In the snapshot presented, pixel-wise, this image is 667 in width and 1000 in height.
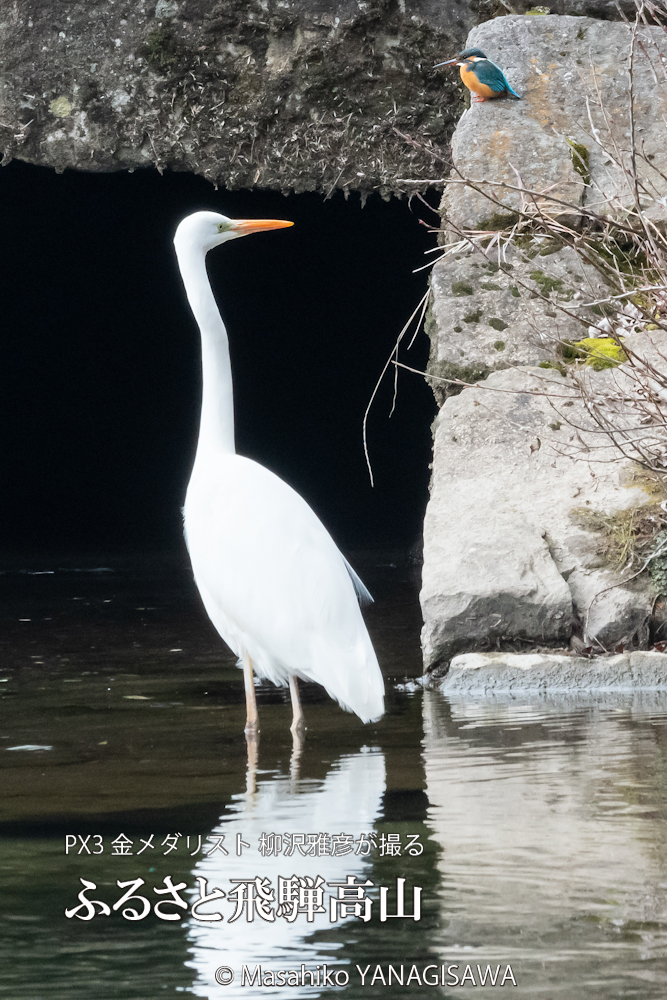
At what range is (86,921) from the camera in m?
2.34

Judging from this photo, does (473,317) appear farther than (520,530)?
Yes

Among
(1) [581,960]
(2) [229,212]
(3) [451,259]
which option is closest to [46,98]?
(3) [451,259]

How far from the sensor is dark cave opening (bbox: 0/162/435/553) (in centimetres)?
1529

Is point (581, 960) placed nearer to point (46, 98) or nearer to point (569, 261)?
point (569, 261)

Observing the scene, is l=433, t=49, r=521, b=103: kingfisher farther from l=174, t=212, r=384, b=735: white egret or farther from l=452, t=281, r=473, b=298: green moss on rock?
l=174, t=212, r=384, b=735: white egret

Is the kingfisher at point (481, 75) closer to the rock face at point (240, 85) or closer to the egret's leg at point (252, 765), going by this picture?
the rock face at point (240, 85)

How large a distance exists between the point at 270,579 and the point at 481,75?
4107 mm

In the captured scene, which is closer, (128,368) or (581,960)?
(581,960)

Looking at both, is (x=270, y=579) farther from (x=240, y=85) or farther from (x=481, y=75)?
(x=240, y=85)

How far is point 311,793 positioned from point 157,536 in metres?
10.6

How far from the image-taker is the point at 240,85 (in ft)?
25.6

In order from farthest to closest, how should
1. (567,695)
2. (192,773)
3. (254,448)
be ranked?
(254,448) < (567,695) < (192,773)

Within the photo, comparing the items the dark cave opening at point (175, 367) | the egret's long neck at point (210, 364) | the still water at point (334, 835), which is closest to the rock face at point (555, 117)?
the egret's long neck at point (210, 364)

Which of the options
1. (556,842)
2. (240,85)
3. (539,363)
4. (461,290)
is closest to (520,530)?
(539,363)
